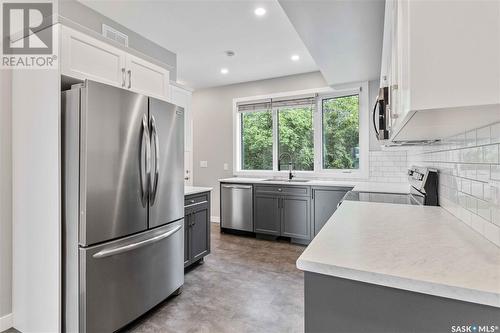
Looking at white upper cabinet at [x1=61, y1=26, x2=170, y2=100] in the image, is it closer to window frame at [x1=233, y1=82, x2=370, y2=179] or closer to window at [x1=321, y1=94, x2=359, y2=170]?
window frame at [x1=233, y1=82, x2=370, y2=179]

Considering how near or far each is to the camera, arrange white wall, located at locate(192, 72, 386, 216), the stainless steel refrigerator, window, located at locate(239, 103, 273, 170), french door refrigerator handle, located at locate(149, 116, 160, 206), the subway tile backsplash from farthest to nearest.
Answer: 1. white wall, located at locate(192, 72, 386, 216)
2. window, located at locate(239, 103, 273, 170)
3. french door refrigerator handle, located at locate(149, 116, 160, 206)
4. the stainless steel refrigerator
5. the subway tile backsplash

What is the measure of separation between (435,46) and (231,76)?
4.22 meters

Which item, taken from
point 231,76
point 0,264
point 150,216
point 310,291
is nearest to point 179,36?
point 231,76

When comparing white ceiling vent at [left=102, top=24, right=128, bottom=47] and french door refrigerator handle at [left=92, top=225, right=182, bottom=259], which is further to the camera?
white ceiling vent at [left=102, top=24, right=128, bottom=47]

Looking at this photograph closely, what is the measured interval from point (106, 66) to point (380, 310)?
231 centimetres

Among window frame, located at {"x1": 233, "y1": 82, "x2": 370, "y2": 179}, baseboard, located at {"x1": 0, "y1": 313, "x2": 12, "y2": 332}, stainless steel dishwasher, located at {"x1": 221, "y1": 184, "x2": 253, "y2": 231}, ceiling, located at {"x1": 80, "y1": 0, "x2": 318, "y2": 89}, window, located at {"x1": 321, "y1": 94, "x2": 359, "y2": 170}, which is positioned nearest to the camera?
baseboard, located at {"x1": 0, "y1": 313, "x2": 12, "y2": 332}

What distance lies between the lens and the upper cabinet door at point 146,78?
89.4 inches

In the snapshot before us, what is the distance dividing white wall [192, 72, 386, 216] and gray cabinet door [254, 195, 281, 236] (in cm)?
118

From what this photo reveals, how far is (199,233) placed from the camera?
3102 millimetres

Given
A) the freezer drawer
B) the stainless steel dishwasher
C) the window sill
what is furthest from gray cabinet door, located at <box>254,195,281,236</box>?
the freezer drawer

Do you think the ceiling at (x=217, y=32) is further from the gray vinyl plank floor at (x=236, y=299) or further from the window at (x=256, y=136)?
the gray vinyl plank floor at (x=236, y=299)

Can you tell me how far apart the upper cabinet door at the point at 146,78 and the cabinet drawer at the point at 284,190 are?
2.16 m

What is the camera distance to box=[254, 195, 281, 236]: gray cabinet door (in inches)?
164

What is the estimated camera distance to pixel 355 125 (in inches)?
166
